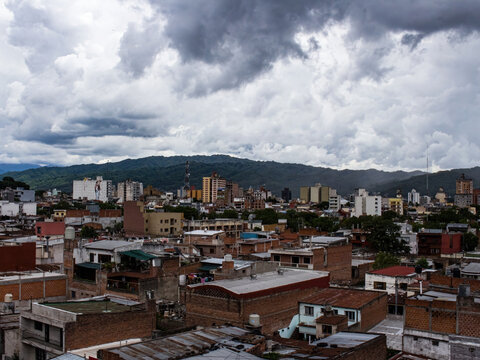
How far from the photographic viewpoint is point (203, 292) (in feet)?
95.1

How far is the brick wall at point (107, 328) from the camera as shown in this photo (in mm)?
21859

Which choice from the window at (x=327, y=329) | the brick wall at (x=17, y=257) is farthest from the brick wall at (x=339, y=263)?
the brick wall at (x=17, y=257)

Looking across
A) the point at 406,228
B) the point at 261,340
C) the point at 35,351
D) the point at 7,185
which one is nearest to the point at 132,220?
the point at 406,228

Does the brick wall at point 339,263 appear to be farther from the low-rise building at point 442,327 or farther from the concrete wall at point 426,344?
the low-rise building at point 442,327

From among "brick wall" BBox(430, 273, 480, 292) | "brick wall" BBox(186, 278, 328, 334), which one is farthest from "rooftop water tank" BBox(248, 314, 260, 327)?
"brick wall" BBox(430, 273, 480, 292)

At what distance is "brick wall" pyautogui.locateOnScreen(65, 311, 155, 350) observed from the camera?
21.9 m

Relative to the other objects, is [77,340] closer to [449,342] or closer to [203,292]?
[203,292]

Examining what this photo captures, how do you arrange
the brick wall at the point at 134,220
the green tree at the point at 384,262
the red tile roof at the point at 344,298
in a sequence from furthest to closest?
the brick wall at the point at 134,220, the green tree at the point at 384,262, the red tile roof at the point at 344,298

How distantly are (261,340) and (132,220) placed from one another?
70.5m

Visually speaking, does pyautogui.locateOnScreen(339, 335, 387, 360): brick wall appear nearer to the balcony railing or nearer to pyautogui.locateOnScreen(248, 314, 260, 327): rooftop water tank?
pyautogui.locateOnScreen(248, 314, 260, 327): rooftop water tank

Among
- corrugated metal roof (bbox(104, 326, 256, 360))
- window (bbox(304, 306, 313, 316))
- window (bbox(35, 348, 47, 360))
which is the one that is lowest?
window (bbox(35, 348, 47, 360))

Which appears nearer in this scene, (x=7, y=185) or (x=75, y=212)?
(x=75, y=212)

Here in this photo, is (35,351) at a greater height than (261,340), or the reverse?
(261,340)

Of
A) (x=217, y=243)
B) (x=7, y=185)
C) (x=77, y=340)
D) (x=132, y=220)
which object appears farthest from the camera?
(x=7, y=185)
